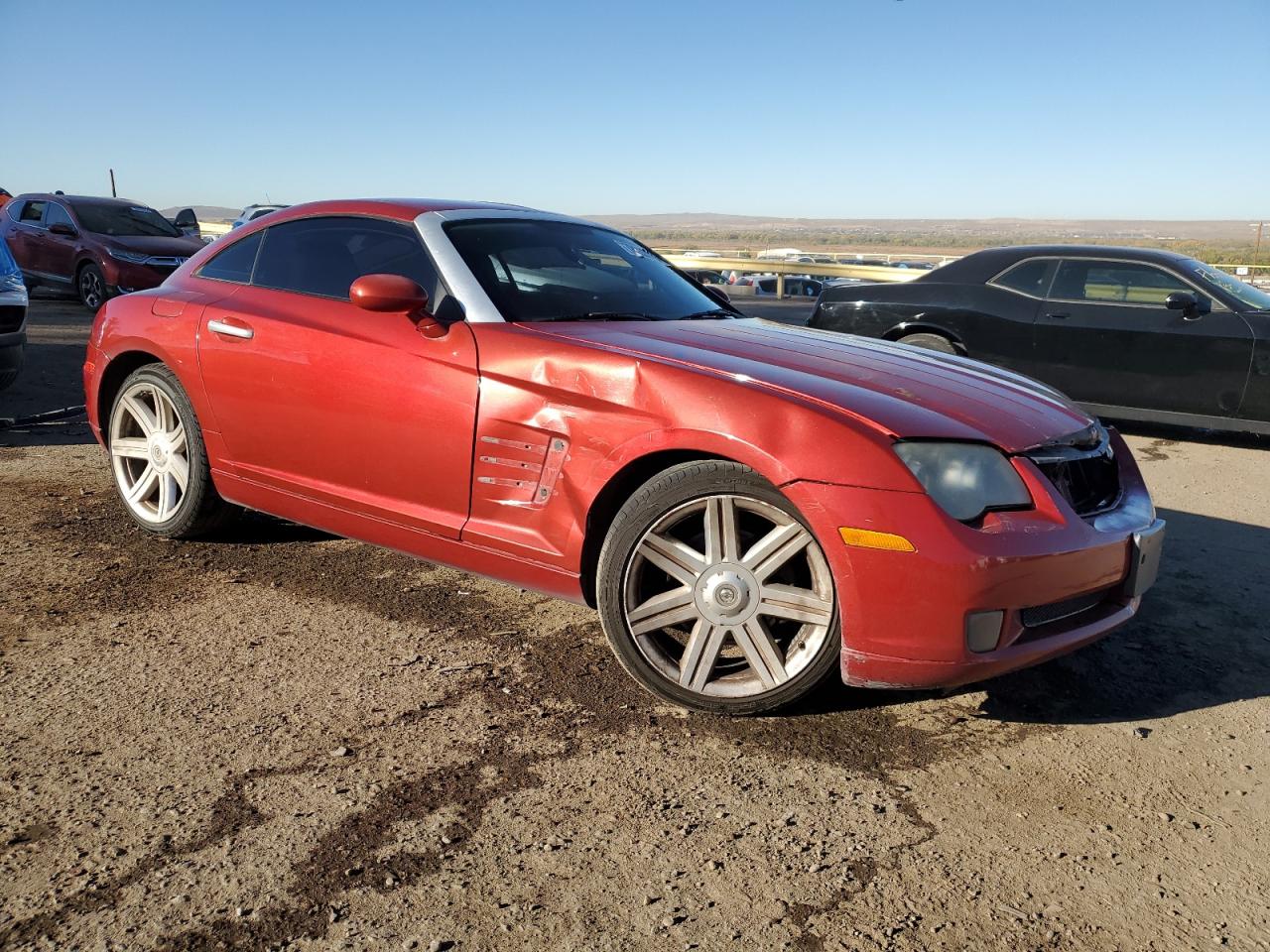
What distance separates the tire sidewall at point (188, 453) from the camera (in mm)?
4344

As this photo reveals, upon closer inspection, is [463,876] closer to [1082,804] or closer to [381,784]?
[381,784]

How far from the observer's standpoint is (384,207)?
4.11 metres

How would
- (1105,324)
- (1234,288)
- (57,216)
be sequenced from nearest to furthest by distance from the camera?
(1234,288)
(1105,324)
(57,216)

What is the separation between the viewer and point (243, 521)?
15.9 ft

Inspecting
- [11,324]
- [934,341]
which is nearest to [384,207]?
[11,324]

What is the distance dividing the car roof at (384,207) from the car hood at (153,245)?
11.3 metres

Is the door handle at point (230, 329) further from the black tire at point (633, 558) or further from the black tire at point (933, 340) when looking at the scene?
the black tire at point (933, 340)

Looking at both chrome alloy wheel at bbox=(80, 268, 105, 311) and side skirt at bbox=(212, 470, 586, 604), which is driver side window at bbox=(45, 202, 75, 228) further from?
side skirt at bbox=(212, 470, 586, 604)

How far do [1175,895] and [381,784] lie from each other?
185 cm

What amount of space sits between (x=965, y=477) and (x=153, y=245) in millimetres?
14406

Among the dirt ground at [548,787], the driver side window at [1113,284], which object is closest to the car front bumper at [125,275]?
the dirt ground at [548,787]

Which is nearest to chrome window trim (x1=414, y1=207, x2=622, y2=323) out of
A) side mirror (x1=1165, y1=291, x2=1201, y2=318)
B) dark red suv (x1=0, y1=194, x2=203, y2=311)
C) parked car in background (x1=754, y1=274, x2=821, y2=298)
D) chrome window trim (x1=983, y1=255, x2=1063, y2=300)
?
chrome window trim (x1=983, y1=255, x2=1063, y2=300)

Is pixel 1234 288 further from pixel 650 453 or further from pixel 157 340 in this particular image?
pixel 157 340

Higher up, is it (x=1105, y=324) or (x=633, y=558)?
(x=1105, y=324)
